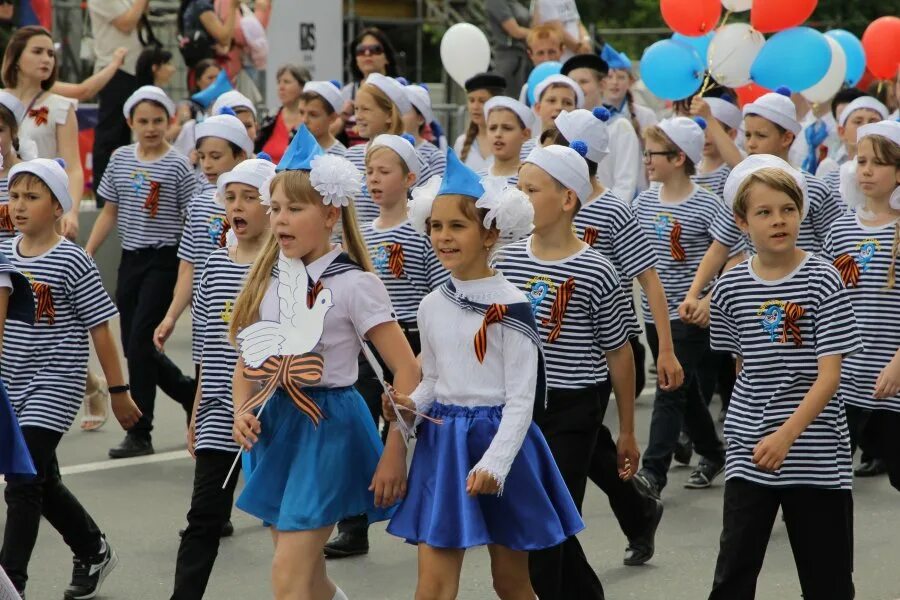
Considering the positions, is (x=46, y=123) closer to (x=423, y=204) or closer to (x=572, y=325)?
(x=572, y=325)

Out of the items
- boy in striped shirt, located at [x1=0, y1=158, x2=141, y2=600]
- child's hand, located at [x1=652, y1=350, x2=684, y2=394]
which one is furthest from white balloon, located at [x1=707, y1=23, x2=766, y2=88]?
boy in striped shirt, located at [x1=0, y1=158, x2=141, y2=600]

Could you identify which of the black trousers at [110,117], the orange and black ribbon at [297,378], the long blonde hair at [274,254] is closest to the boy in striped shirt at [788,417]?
the long blonde hair at [274,254]

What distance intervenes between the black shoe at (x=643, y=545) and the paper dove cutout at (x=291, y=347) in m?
2.19

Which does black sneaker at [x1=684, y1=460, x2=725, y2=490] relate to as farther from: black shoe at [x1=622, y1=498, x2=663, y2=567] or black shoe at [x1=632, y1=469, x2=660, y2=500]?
black shoe at [x1=622, y1=498, x2=663, y2=567]

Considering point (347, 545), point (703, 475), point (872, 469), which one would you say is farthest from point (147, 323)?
point (872, 469)

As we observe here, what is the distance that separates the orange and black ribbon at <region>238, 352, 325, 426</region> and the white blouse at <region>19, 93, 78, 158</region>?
16.3ft

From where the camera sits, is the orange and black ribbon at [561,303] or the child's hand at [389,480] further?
the orange and black ribbon at [561,303]

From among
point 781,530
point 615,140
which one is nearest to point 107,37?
point 615,140

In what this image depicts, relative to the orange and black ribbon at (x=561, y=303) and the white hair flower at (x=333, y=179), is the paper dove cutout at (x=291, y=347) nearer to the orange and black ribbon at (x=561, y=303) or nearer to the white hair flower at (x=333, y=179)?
the white hair flower at (x=333, y=179)

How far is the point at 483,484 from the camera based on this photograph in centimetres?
460

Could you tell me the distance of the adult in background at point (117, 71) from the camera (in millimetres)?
13789

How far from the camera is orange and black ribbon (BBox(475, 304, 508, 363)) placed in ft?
15.6

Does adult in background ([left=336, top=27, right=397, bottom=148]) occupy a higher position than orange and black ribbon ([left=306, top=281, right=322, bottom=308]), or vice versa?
adult in background ([left=336, top=27, right=397, bottom=148])

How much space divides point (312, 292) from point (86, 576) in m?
1.97
